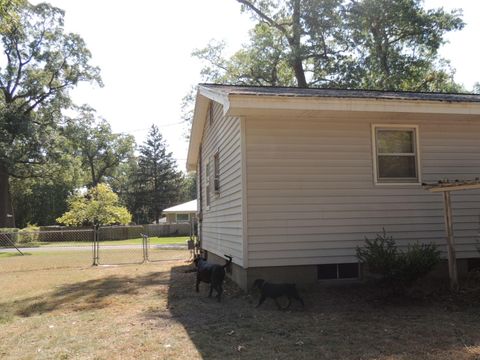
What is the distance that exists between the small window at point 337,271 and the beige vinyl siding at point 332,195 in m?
0.23

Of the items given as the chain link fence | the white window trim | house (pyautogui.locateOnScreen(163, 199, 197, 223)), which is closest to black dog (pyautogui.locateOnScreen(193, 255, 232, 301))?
the white window trim

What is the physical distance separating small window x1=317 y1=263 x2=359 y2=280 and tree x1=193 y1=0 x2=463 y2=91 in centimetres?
1761

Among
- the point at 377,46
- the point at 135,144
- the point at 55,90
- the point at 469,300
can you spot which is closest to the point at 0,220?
the point at 55,90

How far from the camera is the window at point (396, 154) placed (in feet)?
28.2

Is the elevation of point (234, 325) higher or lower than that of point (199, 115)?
lower

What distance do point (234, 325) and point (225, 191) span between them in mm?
4247

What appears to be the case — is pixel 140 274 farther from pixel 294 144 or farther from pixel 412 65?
pixel 412 65

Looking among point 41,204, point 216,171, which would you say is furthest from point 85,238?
point 216,171

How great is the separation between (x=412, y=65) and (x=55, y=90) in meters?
26.4

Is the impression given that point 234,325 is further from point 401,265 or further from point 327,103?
point 327,103

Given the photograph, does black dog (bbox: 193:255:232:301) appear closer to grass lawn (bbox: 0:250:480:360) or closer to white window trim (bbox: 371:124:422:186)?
grass lawn (bbox: 0:250:480:360)

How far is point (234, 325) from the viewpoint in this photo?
20.0 ft

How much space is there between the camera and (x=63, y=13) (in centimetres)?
3462

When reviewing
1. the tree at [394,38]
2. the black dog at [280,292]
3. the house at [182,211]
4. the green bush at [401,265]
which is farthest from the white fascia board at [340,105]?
the house at [182,211]
